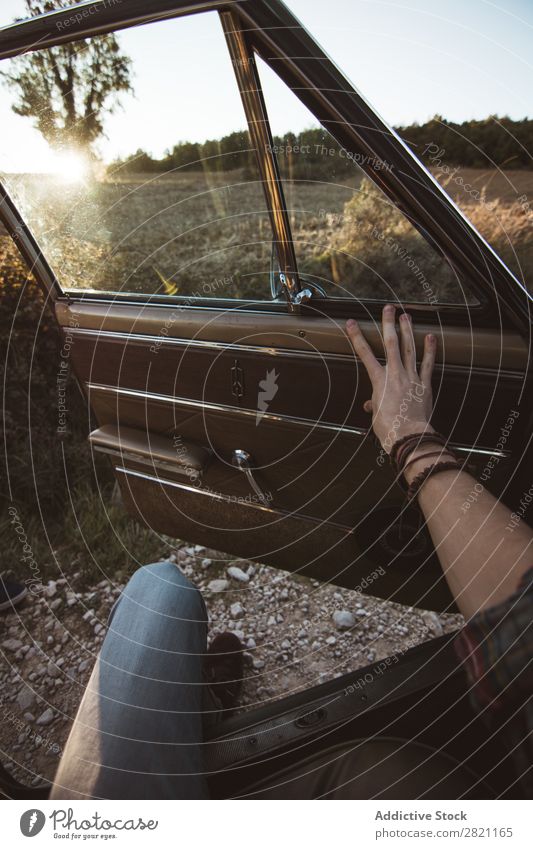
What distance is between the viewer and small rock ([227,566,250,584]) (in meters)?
2.10

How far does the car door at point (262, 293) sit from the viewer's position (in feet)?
3.34

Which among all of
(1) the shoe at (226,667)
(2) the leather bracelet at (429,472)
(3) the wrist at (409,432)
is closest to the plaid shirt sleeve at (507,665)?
(2) the leather bracelet at (429,472)

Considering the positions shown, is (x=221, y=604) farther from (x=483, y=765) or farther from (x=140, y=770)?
(x=483, y=765)

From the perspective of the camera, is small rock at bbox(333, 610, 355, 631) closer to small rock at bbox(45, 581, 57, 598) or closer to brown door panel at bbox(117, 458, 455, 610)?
brown door panel at bbox(117, 458, 455, 610)

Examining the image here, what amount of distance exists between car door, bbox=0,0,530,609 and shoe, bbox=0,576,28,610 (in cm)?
86

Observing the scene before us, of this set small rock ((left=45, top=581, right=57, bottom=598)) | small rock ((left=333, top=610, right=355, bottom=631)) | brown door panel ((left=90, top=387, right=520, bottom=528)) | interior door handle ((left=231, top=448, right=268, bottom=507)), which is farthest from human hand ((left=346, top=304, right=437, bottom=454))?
small rock ((left=45, top=581, right=57, bottom=598))

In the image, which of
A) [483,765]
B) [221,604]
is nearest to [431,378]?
[483,765]

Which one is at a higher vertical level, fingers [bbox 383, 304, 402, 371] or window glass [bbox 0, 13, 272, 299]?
window glass [bbox 0, 13, 272, 299]

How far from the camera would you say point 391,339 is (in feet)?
3.56

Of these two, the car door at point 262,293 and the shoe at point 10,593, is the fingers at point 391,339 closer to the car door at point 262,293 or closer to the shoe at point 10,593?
the car door at point 262,293

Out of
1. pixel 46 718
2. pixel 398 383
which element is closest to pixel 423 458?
pixel 398 383

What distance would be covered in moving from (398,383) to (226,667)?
3.97 feet

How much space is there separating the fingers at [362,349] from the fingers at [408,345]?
0.21 feet

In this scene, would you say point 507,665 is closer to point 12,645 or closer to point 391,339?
point 391,339
